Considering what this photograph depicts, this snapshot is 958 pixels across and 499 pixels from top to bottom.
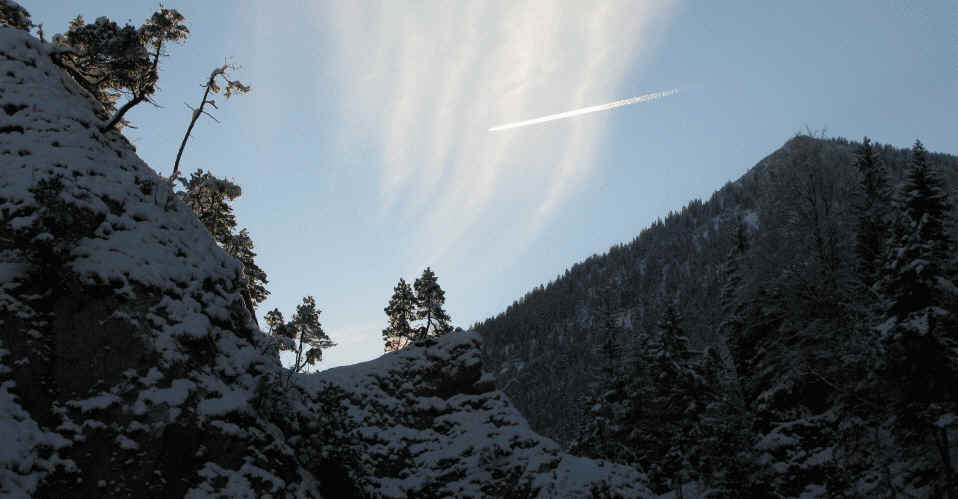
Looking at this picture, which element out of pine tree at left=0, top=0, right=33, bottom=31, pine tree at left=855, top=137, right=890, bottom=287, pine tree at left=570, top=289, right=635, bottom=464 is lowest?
pine tree at left=570, top=289, right=635, bottom=464

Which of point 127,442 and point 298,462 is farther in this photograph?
point 298,462

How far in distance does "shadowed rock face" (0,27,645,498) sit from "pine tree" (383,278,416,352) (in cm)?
2746

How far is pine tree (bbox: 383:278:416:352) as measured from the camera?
47.5 metres

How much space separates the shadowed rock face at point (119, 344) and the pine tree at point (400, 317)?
A: 27.5 meters

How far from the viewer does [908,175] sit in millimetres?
21797

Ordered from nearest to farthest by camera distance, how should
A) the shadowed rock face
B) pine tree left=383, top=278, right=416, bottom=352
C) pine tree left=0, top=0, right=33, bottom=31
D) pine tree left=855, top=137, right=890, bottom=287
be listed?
the shadowed rock face < pine tree left=0, top=0, right=33, bottom=31 < pine tree left=855, top=137, right=890, bottom=287 < pine tree left=383, top=278, right=416, bottom=352

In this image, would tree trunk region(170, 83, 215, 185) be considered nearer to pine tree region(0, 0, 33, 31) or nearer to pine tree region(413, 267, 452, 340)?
pine tree region(0, 0, 33, 31)

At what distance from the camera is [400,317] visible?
1889 inches

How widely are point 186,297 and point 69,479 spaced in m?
4.94

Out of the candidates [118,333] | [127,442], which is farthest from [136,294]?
[127,442]

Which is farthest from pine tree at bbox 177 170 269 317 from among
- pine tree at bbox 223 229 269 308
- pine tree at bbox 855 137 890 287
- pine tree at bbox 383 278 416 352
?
pine tree at bbox 855 137 890 287

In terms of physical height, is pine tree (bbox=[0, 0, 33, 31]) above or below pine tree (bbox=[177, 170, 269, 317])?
above

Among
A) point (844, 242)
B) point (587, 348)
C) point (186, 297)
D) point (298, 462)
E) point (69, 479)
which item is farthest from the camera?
point (587, 348)

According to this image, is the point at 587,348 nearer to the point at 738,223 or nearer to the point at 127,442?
the point at 738,223
